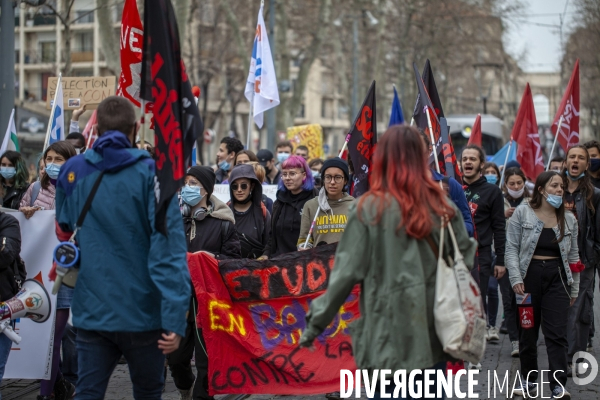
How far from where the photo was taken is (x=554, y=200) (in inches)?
278

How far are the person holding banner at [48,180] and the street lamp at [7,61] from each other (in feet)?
12.1

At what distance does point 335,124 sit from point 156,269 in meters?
93.1

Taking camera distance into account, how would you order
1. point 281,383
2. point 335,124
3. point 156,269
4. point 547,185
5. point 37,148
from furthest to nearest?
point 335,124 → point 37,148 → point 547,185 → point 281,383 → point 156,269

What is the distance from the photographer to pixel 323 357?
6637 millimetres

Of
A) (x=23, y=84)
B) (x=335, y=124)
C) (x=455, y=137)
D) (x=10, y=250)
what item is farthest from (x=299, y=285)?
(x=335, y=124)

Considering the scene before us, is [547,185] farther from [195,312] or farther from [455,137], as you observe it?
[455,137]

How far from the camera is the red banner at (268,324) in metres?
Answer: 6.57

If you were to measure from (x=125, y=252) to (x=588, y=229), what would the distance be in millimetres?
4975

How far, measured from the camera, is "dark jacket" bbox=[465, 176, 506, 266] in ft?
29.5

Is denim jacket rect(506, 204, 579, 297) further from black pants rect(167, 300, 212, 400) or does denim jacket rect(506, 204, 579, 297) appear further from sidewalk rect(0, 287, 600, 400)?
black pants rect(167, 300, 212, 400)

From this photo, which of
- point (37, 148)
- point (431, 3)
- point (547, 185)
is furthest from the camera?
point (431, 3)

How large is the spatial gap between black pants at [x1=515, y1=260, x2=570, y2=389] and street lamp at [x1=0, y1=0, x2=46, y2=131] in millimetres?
6852

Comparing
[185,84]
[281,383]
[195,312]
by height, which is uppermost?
[185,84]

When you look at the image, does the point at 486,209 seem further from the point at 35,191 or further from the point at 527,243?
the point at 35,191
